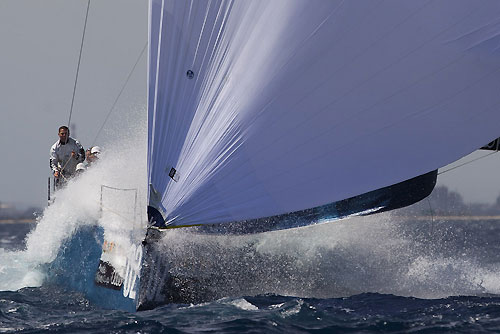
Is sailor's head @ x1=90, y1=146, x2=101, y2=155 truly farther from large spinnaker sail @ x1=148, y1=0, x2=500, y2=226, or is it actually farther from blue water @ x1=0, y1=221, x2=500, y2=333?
large spinnaker sail @ x1=148, y1=0, x2=500, y2=226

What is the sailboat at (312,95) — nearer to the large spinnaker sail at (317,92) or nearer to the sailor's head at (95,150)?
the large spinnaker sail at (317,92)

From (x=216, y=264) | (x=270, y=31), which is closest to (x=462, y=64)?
(x=270, y=31)

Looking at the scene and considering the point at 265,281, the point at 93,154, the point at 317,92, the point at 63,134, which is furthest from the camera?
the point at 93,154

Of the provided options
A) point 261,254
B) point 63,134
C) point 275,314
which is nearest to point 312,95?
point 275,314

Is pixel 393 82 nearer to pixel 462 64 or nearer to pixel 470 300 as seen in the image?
pixel 462 64

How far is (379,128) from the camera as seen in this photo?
7.89 metres

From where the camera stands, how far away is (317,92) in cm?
782

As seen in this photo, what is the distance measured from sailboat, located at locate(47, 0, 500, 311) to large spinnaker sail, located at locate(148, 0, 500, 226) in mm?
10

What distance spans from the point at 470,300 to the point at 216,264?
3.14 m

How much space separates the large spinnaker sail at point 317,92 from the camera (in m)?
7.73

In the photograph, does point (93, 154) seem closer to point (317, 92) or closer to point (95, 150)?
point (95, 150)

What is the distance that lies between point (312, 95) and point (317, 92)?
58 millimetres

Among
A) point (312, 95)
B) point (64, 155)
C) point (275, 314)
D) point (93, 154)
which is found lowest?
point (275, 314)

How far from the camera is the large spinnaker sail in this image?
773cm
